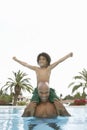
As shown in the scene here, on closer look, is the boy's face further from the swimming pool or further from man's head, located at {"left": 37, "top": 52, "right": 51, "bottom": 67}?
the swimming pool

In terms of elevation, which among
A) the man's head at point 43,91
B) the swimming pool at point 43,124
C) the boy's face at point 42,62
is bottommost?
the swimming pool at point 43,124

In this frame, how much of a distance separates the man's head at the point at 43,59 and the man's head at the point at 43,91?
0.73 metres

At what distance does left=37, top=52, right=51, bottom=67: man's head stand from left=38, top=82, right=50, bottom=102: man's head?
2.41 feet

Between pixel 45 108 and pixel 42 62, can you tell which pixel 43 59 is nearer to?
pixel 42 62

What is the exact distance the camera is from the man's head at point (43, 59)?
8.50 meters

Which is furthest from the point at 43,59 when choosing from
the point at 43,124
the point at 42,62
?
the point at 43,124

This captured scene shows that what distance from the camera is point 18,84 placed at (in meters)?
47.5

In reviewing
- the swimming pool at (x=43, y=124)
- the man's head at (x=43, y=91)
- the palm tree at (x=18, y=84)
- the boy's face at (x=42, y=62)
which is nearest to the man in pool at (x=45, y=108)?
the man's head at (x=43, y=91)

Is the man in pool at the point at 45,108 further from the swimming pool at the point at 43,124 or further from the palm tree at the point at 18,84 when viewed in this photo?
the palm tree at the point at 18,84

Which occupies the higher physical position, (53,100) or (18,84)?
(18,84)

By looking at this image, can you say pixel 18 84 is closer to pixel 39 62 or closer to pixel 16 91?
pixel 16 91

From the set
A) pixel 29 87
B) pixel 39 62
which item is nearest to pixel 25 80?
pixel 29 87

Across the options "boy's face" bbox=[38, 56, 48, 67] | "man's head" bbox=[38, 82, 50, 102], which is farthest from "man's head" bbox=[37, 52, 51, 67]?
"man's head" bbox=[38, 82, 50, 102]

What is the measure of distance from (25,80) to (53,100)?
132ft
